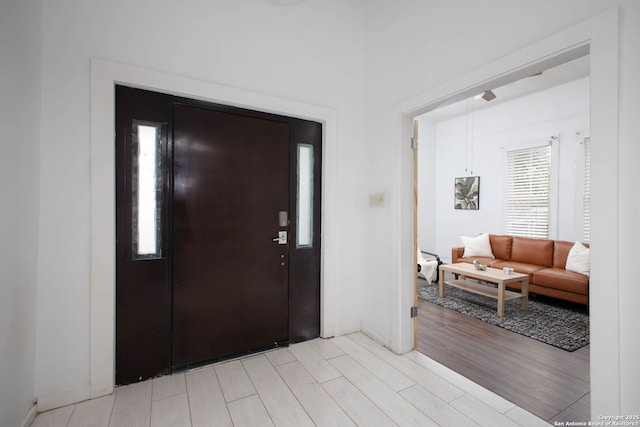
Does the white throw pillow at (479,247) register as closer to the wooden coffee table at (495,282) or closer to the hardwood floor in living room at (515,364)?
the wooden coffee table at (495,282)

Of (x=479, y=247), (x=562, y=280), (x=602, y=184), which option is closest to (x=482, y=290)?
(x=562, y=280)

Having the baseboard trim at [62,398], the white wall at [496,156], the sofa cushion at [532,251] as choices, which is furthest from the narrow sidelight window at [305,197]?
the white wall at [496,156]

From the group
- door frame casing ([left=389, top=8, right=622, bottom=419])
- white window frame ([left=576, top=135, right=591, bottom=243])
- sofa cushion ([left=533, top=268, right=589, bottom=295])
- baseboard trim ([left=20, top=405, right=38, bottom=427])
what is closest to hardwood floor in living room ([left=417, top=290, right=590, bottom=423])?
door frame casing ([left=389, top=8, right=622, bottom=419])

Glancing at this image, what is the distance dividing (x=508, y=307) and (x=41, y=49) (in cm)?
547

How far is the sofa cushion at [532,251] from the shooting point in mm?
4469

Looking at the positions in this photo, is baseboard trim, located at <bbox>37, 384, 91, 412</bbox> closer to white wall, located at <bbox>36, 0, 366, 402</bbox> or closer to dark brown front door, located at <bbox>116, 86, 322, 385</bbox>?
white wall, located at <bbox>36, 0, 366, 402</bbox>

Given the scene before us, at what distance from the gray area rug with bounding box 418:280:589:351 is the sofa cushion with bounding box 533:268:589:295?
0.29 metres

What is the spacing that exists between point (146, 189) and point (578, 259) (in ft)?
17.4

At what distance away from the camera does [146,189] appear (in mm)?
2133

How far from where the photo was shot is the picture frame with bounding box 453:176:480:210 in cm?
580

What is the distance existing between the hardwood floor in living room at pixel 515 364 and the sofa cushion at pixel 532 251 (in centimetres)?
208

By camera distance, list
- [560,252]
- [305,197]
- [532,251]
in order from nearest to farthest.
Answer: [305,197] < [560,252] < [532,251]

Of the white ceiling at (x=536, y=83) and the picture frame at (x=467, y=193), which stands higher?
the white ceiling at (x=536, y=83)

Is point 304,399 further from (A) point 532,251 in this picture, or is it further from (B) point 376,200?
(A) point 532,251
